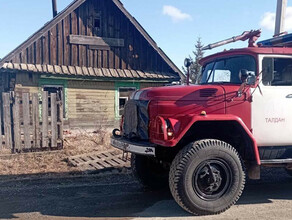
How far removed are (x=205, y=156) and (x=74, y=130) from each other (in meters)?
10.2

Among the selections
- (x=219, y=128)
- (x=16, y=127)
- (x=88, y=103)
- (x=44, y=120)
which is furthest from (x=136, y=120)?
(x=88, y=103)

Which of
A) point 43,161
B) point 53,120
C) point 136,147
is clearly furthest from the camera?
point 53,120

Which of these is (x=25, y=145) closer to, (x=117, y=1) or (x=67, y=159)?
(x=67, y=159)

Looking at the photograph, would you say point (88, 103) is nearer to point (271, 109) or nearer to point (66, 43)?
point (66, 43)

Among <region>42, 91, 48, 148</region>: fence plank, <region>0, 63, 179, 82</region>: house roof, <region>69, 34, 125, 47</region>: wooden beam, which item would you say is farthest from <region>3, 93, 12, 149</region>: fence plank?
<region>69, 34, 125, 47</region>: wooden beam

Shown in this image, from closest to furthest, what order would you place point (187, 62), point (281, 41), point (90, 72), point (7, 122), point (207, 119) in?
1. point (207, 119)
2. point (281, 41)
3. point (187, 62)
4. point (7, 122)
5. point (90, 72)

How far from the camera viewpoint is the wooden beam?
46.9 feet

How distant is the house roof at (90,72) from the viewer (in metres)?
12.8

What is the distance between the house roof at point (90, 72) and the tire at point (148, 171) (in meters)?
8.53

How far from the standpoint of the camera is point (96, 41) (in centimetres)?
1476

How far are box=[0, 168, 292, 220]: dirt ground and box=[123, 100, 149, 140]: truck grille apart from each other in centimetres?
110

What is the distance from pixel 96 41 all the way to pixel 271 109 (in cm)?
1117

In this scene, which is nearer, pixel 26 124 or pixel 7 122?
pixel 7 122

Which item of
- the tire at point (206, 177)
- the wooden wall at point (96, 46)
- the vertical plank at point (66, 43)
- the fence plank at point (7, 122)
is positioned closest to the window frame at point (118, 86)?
the wooden wall at point (96, 46)
